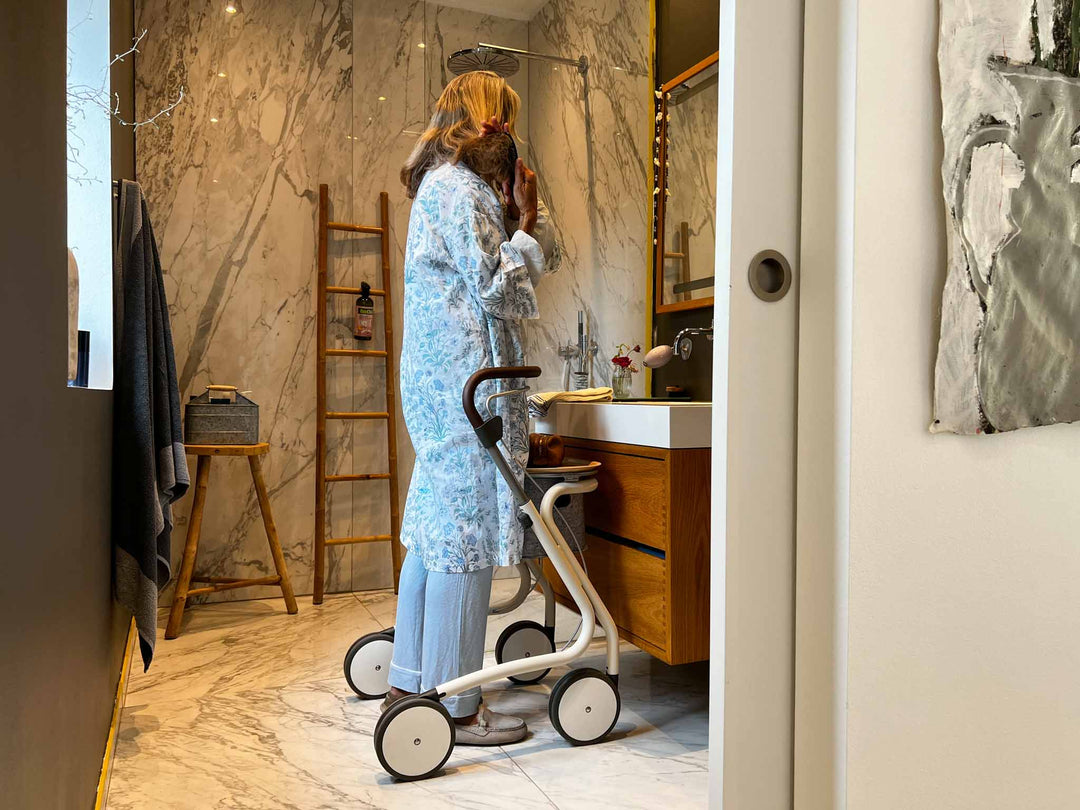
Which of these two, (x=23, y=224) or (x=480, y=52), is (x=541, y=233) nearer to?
(x=23, y=224)

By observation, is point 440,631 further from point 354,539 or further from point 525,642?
point 354,539

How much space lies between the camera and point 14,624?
33.1 inches

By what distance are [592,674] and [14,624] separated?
1594 mm

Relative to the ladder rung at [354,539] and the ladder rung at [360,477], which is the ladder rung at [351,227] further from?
the ladder rung at [354,539]

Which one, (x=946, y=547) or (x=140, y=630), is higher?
(x=946, y=547)

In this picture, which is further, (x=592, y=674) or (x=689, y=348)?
(x=689, y=348)

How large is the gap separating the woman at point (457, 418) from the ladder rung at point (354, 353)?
1.66m

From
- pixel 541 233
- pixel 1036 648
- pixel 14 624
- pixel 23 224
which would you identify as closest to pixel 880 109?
pixel 1036 648

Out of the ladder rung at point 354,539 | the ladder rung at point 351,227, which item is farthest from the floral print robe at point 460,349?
the ladder rung at point 351,227

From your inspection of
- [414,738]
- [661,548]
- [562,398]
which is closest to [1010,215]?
[661,548]

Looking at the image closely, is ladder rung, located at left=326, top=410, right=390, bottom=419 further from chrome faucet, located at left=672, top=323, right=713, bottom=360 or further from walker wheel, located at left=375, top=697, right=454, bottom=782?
walker wheel, located at left=375, top=697, right=454, bottom=782

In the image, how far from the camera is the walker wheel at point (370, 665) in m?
2.52

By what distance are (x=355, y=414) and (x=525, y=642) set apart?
1646mm

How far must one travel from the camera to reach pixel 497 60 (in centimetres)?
396
